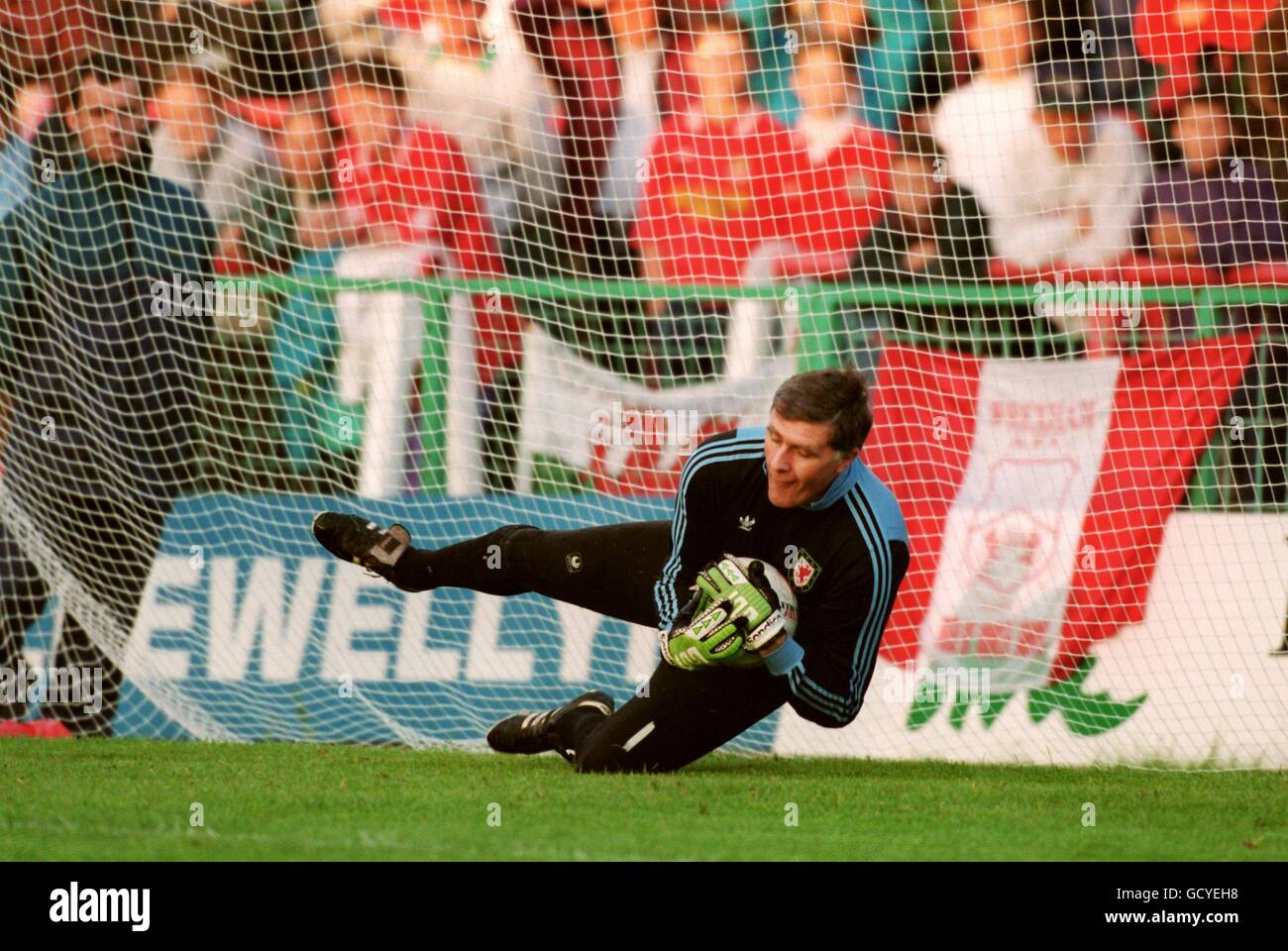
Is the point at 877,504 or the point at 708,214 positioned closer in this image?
the point at 877,504

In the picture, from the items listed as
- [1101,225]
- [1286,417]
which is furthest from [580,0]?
[1286,417]

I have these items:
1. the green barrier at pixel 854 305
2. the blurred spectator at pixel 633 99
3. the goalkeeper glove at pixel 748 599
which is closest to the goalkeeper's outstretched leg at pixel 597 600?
the goalkeeper glove at pixel 748 599

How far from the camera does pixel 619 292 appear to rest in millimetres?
8266

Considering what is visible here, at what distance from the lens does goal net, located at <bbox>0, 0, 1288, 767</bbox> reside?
7520mm

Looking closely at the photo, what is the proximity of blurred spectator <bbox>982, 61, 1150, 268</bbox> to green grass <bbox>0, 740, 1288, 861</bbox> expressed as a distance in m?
2.54

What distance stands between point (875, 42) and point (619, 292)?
171 centimetres

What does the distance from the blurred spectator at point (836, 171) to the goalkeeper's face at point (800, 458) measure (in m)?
2.80

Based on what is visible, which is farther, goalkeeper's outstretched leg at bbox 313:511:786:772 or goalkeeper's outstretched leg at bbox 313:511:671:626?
goalkeeper's outstretched leg at bbox 313:511:671:626

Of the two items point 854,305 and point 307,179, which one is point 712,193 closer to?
point 854,305

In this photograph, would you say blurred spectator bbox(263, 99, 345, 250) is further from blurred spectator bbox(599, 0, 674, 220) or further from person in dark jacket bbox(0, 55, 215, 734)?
blurred spectator bbox(599, 0, 674, 220)

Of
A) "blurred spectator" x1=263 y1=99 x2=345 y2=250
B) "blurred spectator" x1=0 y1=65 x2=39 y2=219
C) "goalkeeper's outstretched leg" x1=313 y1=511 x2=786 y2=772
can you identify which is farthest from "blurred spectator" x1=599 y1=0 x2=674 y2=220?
"blurred spectator" x1=0 y1=65 x2=39 y2=219

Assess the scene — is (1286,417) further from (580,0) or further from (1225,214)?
(580,0)

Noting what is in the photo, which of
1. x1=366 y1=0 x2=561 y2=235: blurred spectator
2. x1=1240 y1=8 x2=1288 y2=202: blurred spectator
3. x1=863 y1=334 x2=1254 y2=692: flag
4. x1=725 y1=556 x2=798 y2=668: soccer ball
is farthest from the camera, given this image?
x1=366 y1=0 x2=561 y2=235: blurred spectator

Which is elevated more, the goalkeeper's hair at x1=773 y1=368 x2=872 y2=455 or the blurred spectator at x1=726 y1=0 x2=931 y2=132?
the blurred spectator at x1=726 y1=0 x2=931 y2=132
